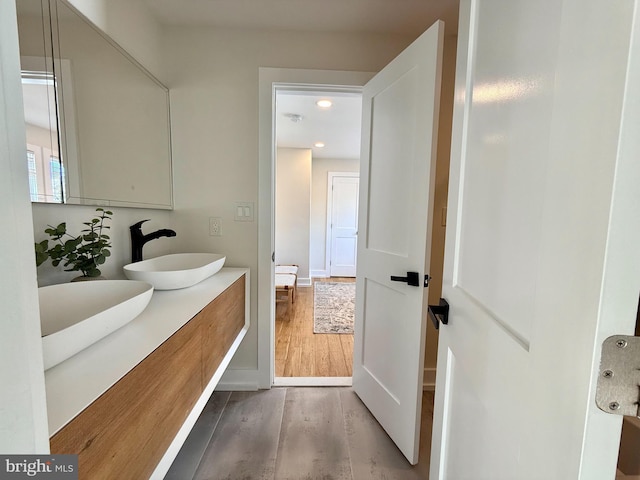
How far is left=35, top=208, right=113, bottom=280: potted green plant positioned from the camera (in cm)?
96

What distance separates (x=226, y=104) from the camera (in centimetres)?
170

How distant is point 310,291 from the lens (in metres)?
4.43

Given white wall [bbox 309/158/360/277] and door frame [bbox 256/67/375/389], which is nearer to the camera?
door frame [bbox 256/67/375/389]

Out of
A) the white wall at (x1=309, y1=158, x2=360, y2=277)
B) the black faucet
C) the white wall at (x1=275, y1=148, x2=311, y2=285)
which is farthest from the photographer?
the white wall at (x1=309, y1=158, x2=360, y2=277)

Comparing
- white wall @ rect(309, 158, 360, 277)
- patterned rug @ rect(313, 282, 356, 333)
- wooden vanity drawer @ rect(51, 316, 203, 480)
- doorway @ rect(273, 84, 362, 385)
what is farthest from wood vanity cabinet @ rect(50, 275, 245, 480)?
white wall @ rect(309, 158, 360, 277)

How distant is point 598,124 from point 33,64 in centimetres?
148

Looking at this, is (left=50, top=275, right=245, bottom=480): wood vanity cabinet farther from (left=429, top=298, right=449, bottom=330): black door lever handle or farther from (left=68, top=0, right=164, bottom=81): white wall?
(left=68, top=0, right=164, bottom=81): white wall

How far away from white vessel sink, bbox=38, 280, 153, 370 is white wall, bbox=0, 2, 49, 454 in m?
0.25

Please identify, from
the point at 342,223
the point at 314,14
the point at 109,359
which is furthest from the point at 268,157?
the point at 342,223

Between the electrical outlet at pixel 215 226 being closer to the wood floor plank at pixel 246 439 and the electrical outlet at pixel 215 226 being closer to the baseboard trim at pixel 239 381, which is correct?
the baseboard trim at pixel 239 381

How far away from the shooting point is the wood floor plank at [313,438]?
1.27 m

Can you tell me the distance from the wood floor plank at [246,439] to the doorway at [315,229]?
10.6 inches

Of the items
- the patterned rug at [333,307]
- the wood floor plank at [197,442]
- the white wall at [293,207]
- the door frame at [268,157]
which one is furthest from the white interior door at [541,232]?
the white wall at [293,207]

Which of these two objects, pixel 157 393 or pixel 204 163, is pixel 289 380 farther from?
pixel 204 163
